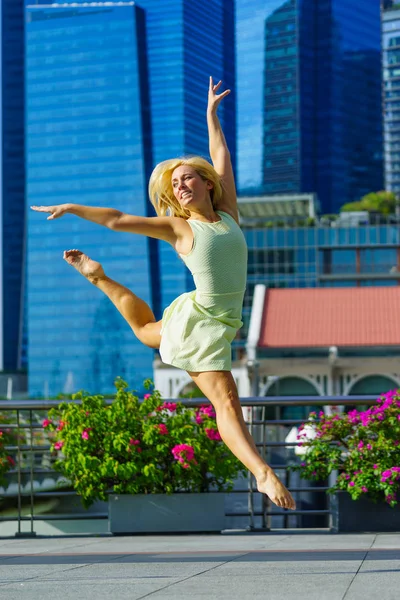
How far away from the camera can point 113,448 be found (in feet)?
21.7

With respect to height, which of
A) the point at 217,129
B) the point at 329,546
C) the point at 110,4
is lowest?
the point at 329,546

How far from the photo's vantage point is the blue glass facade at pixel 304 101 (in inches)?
4916

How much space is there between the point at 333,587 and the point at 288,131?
124 metres

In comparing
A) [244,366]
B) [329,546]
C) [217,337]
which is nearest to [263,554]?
[329,546]

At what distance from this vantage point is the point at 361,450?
641 centimetres

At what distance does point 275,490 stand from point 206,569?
47 cm

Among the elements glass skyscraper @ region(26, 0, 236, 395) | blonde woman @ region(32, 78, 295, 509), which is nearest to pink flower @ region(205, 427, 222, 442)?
blonde woman @ region(32, 78, 295, 509)

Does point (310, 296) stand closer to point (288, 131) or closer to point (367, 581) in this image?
point (367, 581)

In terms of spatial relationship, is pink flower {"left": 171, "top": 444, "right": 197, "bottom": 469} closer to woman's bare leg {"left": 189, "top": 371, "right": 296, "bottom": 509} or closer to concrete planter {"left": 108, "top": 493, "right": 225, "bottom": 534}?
concrete planter {"left": 108, "top": 493, "right": 225, "bottom": 534}

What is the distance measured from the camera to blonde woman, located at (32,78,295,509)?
3947 mm

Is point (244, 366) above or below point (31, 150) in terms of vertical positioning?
below

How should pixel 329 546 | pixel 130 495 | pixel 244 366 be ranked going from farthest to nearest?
pixel 244 366 → pixel 130 495 → pixel 329 546

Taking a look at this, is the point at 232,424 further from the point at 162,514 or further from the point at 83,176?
the point at 83,176

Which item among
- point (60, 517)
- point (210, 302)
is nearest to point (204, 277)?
point (210, 302)
